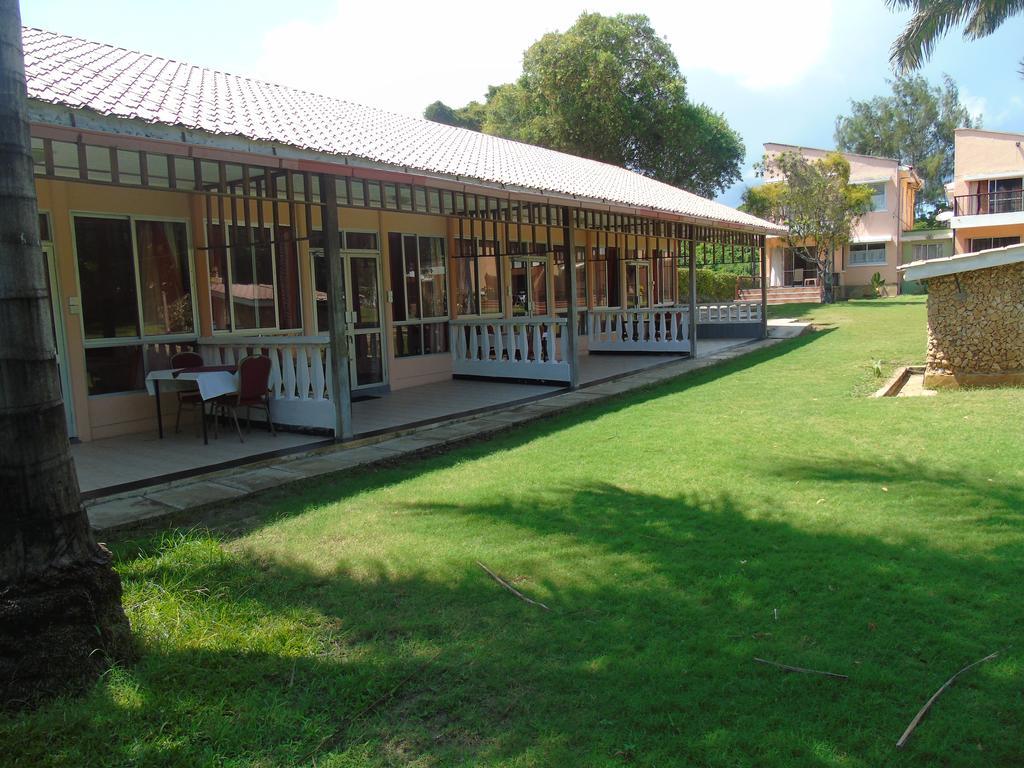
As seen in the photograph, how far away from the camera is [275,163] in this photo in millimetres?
6785

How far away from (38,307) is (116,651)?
1.55 meters

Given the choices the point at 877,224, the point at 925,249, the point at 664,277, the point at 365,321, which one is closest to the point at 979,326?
the point at 365,321

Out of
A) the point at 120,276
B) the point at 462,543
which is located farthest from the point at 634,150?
the point at 462,543

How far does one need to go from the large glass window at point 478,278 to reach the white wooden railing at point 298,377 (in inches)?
205

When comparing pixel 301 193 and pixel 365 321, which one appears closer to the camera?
pixel 301 193

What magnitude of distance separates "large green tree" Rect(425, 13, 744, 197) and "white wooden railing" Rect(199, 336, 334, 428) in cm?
2506

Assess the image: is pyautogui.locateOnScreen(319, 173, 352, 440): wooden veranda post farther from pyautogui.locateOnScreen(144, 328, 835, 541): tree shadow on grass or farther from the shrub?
the shrub

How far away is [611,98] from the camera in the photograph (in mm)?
30641

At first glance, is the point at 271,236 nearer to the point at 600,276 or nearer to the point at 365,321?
the point at 365,321

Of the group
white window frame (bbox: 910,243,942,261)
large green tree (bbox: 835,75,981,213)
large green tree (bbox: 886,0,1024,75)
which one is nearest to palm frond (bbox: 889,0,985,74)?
large green tree (bbox: 886,0,1024,75)

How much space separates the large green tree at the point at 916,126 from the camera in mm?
60625

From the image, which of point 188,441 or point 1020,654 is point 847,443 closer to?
point 1020,654

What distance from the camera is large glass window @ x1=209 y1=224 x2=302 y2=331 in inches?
381

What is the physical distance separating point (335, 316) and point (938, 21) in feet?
60.9
